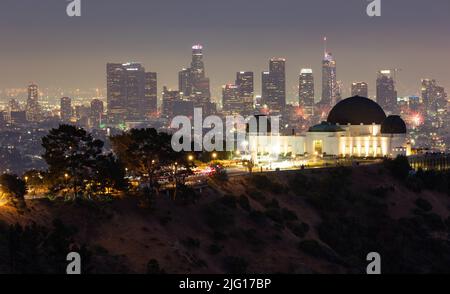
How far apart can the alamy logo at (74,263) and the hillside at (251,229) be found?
424 millimetres

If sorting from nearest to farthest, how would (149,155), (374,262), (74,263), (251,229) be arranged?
(74,263)
(251,229)
(149,155)
(374,262)

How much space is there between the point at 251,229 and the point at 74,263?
21652mm

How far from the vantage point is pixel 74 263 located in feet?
178

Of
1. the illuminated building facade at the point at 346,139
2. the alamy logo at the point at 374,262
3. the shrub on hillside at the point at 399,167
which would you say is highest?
the illuminated building facade at the point at 346,139

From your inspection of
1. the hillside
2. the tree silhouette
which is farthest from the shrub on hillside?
the tree silhouette

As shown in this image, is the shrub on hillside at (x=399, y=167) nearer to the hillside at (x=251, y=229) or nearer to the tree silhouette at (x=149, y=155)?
the hillside at (x=251, y=229)

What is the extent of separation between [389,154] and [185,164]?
4687cm

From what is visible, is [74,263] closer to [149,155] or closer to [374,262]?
[149,155]

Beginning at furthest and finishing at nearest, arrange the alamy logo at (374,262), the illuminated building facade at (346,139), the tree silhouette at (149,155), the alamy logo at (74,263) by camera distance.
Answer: the illuminated building facade at (346,139), the tree silhouette at (149,155), the alamy logo at (374,262), the alamy logo at (74,263)

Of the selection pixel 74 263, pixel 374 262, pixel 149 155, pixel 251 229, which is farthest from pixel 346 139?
pixel 74 263

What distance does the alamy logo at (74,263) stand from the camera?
54.2m

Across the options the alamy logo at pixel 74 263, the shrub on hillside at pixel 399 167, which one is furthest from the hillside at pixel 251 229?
the shrub on hillside at pixel 399 167
